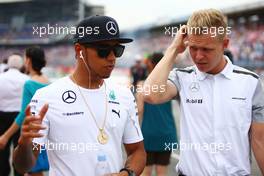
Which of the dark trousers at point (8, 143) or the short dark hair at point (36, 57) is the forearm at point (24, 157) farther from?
the dark trousers at point (8, 143)

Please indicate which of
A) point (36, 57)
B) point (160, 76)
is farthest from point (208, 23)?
point (36, 57)

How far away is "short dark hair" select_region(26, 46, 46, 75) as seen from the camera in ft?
18.1

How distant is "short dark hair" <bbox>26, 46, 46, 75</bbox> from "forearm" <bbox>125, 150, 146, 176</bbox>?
107 inches

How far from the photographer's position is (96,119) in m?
2.85

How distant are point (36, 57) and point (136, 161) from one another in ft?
9.33

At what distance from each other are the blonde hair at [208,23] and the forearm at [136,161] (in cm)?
77

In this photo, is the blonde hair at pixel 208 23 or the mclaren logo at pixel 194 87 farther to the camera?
the mclaren logo at pixel 194 87

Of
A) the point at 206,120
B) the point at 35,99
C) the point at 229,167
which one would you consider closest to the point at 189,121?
the point at 206,120

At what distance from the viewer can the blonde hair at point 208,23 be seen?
3.00 metres

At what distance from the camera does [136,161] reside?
2.99 m

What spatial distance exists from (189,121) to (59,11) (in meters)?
40.1

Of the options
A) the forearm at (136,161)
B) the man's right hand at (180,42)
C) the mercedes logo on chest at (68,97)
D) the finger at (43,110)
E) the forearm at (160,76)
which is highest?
the man's right hand at (180,42)

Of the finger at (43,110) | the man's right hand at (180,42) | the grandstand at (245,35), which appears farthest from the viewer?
the grandstand at (245,35)

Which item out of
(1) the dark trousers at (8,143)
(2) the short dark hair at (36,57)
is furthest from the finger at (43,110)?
(1) the dark trousers at (8,143)
